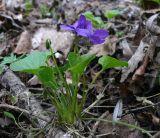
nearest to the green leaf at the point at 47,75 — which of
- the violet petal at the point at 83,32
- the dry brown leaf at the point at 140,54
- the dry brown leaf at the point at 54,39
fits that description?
the violet petal at the point at 83,32

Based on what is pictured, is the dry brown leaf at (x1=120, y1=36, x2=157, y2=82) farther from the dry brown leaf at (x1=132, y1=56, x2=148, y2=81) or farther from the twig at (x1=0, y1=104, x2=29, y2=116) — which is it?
the twig at (x1=0, y1=104, x2=29, y2=116)

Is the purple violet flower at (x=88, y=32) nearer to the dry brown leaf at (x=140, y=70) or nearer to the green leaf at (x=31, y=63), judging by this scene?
the green leaf at (x=31, y=63)

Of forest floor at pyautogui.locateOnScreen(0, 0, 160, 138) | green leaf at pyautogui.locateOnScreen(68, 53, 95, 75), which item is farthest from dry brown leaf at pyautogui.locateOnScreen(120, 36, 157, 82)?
green leaf at pyautogui.locateOnScreen(68, 53, 95, 75)

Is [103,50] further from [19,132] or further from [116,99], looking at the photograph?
[19,132]

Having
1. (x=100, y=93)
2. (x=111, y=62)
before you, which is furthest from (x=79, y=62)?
(x=100, y=93)

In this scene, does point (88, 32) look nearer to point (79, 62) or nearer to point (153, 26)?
point (79, 62)

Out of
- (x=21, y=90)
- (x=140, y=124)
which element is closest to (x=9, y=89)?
(x=21, y=90)
